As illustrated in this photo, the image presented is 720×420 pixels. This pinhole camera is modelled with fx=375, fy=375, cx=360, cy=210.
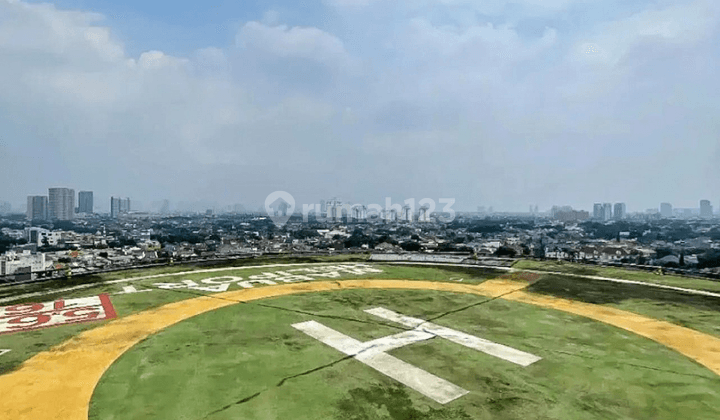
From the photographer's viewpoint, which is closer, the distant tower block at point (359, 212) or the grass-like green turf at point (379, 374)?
the grass-like green turf at point (379, 374)

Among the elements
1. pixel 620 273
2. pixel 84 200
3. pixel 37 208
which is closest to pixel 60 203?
pixel 37 208

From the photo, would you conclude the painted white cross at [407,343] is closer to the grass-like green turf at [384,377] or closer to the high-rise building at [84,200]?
the grass-like green turf at [384,377]

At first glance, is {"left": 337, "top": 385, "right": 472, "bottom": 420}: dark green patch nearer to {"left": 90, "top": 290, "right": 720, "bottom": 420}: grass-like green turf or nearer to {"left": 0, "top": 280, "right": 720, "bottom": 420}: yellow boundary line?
{"left": 90, "top": 290, "right": 720, "bottom": 420}: grass-like green turf

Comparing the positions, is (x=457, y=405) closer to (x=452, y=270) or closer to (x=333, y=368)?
(x=333, y=368)

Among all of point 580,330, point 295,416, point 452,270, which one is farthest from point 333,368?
point 452,270

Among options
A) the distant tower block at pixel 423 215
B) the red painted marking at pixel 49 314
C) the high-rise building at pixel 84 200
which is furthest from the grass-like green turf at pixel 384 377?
the high-rise building at pixel 84 200

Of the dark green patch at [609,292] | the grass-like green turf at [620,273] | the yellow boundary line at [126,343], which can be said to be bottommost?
the yellow boundary line at [126,343]
